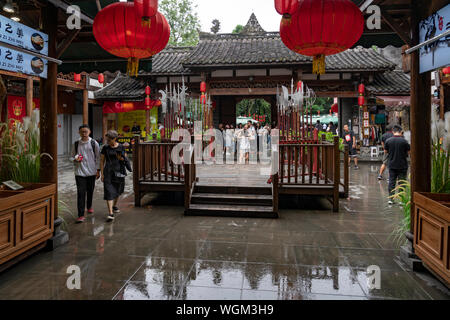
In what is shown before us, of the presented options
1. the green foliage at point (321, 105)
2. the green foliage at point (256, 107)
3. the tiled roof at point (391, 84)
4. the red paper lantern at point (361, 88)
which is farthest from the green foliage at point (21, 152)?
the green foliage at point (321, 105)

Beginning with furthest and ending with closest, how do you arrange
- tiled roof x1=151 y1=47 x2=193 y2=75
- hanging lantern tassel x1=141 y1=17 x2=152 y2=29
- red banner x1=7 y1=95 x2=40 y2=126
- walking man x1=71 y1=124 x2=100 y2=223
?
tiled roof x1=151 y1=47 x2=193 y2=75
red banner x1=7 y1=95 x2=40 y2=126
walking man x1=71 y1=124 x2=100 y2=223
hanging lantern tassel x1=141 y1=17 x2=152 y2=29

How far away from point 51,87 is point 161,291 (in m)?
3.13

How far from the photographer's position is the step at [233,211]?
592cm

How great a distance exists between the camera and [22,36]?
384 cm

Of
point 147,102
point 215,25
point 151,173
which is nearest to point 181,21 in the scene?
point 215,25

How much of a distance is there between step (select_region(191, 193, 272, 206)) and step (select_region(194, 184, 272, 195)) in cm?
11

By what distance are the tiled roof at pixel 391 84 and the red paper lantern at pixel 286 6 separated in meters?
11.8

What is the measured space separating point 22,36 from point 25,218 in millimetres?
2104

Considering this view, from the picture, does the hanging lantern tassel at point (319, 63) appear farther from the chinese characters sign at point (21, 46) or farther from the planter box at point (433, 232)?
the chinese characters sign at point (21, 46)

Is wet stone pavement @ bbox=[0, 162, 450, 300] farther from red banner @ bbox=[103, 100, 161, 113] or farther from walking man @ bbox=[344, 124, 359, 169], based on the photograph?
red banner @ bbox=[103, 100, 161, 113]

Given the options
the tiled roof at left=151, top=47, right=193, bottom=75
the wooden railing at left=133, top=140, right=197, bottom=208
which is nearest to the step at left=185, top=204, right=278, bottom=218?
the wooden railing at left=133, top=140, right=197, bottom=208

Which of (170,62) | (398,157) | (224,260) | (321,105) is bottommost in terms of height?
(224,260)

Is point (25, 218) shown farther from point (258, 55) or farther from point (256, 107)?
point (256, 107)

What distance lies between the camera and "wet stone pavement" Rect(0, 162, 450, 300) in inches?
123
